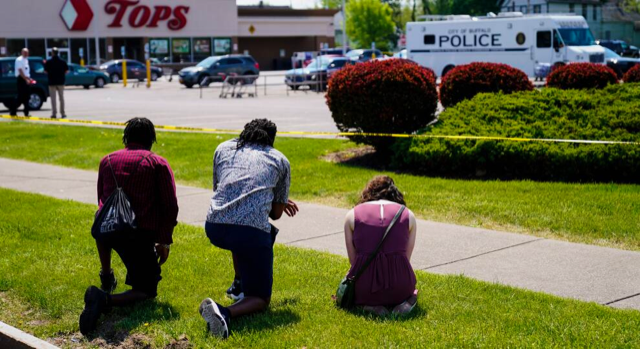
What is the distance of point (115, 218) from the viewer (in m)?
5.76

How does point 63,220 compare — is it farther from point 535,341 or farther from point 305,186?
point 535,341

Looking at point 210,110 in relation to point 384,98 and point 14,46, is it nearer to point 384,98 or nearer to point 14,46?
point 384,98

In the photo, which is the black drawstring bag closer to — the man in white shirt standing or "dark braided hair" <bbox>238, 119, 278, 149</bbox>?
"dark braided hair" <bbox>238, 119, 278, 149</bbox>

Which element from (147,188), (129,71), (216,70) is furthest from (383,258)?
(129,71)

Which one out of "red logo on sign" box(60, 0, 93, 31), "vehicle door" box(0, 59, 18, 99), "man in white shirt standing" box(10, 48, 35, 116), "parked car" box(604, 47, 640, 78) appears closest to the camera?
"man in white shirt standing" box(10, 48, 35, 116)

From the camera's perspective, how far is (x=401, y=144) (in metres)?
12.0

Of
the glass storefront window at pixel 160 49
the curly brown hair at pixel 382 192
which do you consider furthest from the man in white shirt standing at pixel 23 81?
the glass storefront window at pixel 160 49

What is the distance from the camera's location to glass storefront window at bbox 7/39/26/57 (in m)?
60.6

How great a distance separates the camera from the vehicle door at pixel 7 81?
2591 cm

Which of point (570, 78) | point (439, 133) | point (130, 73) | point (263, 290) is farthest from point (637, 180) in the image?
point (130, 73)

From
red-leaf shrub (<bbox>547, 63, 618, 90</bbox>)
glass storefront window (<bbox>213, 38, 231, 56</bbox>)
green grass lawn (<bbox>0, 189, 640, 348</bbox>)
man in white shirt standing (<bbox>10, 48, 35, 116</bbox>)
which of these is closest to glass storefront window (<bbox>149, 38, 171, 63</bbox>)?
glass storefront window (<bbox>213, 38, 231, 56</bbox>)

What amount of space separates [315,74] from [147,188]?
104 feet

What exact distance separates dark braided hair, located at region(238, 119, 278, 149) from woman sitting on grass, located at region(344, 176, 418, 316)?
2.62ft

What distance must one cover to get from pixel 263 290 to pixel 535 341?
1816mm
